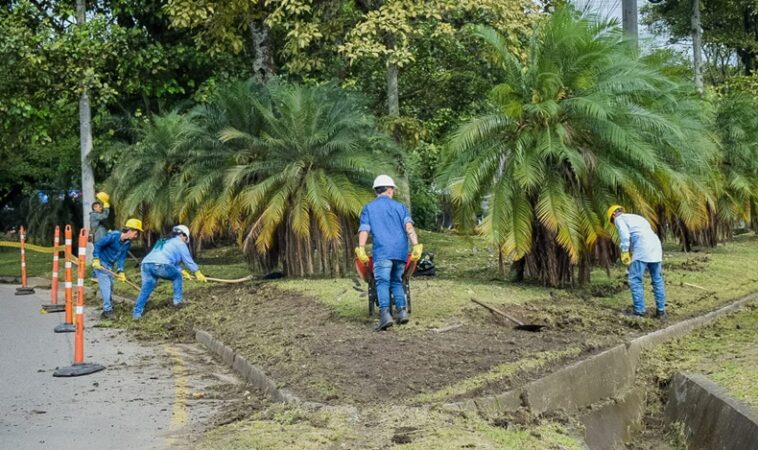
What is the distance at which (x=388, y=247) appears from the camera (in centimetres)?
1080

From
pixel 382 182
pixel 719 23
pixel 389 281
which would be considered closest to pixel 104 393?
pixel 389 281

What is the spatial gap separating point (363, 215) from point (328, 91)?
689cm

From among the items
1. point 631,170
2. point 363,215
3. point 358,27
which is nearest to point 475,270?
point 631,170

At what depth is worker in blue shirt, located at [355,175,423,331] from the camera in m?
10.7

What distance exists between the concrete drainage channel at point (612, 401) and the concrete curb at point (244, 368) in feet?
0.04

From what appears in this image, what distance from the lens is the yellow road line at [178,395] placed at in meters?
7.71

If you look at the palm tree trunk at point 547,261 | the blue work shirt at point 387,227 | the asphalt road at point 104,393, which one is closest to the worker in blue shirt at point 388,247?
the blue work shirt at point 387,227

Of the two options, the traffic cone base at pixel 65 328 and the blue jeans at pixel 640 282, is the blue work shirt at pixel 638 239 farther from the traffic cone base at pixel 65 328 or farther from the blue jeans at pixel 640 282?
the traffic cone base at pixel 65 328

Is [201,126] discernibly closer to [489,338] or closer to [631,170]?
[631,170]

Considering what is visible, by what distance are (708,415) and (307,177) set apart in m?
9.79

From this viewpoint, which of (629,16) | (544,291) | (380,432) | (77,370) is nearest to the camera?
(380,432)

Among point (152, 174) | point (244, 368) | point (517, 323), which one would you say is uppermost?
point (152, 174)

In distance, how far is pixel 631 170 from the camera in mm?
14828

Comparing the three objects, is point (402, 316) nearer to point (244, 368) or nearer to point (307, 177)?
→ point (244, 368)
